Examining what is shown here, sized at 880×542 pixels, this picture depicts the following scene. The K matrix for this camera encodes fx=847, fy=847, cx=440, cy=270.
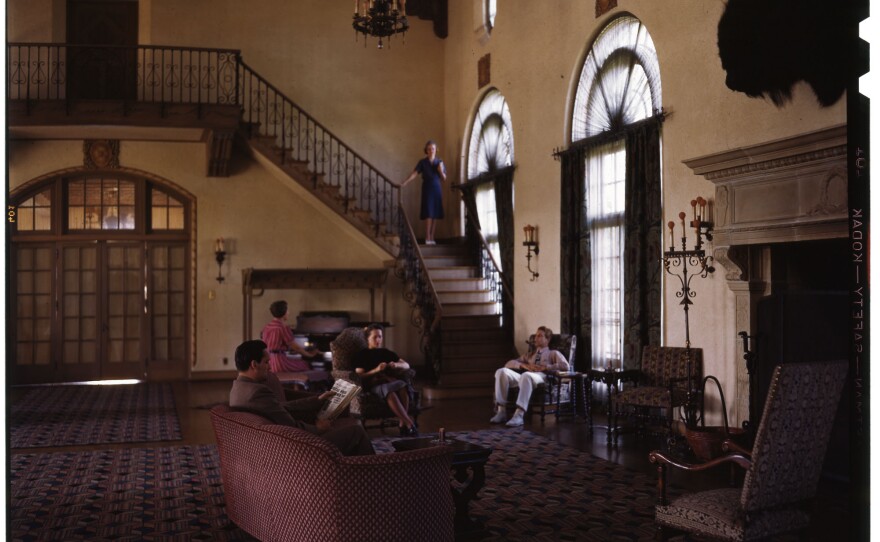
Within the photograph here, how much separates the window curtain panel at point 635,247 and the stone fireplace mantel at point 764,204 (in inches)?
40.2

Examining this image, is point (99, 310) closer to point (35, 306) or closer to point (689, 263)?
point (35, 306)

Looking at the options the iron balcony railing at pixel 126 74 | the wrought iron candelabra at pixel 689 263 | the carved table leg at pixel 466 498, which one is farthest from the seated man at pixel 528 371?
the iron balcony railing at pixel 126 74

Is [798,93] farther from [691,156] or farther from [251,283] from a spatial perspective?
[251,283]

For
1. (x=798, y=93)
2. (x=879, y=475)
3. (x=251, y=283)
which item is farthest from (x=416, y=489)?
(x=251, y=283)

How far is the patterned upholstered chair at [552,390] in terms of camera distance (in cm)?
916

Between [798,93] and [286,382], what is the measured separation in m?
5.56

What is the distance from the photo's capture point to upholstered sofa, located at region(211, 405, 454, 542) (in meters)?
A: 4.04

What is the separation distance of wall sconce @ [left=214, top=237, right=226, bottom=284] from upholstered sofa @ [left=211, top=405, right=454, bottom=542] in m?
9.39

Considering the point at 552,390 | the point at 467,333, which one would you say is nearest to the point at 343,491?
the point at 552,390

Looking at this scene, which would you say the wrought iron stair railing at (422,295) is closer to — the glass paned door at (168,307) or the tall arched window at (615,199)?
the tall arched window at (615,199)

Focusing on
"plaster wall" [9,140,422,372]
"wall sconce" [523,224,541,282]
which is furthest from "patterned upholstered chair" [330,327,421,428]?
"plaster wall" [9,140,422,372]

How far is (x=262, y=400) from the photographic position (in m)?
4.97

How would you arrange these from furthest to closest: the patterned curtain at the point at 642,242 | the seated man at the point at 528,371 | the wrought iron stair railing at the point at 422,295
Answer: the wrought iron stair railing at the point at 422,295 → the seated man at the point at 528,371 → the patterned curtain at the point at 642,242

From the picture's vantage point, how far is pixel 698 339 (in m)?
7.91
